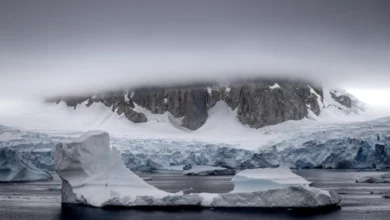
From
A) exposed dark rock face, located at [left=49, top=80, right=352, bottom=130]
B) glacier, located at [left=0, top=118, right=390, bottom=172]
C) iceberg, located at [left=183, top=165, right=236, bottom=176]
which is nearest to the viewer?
iceberg, located at [left=183, top=165, right=236, bottom=176]

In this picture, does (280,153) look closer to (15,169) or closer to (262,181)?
(15,169)

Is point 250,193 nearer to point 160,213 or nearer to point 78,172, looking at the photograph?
point 160,213

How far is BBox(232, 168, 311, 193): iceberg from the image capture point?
28.3 metres

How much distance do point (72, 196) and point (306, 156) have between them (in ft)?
119

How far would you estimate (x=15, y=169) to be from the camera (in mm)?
46094

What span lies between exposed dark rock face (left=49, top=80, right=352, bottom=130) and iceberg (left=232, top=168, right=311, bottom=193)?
308 feet

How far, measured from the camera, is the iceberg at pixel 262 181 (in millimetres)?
28281

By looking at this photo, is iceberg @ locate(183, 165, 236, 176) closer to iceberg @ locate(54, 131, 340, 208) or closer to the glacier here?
the glacier

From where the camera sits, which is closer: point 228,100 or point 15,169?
point 15,169

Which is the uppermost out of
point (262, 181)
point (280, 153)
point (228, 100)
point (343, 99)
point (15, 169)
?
point (343, 99)

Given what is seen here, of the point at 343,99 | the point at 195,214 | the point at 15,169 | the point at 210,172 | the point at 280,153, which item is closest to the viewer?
the point at 195,214

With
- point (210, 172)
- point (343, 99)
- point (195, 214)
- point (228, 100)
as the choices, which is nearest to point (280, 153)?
point (210, 172)

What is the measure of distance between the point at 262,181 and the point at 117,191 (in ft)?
23.6

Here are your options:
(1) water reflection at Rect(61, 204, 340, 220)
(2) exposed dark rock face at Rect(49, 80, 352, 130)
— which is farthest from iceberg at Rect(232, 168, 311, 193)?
(2) exposed dark rock face at Rect(49, 80, 352, 130)
